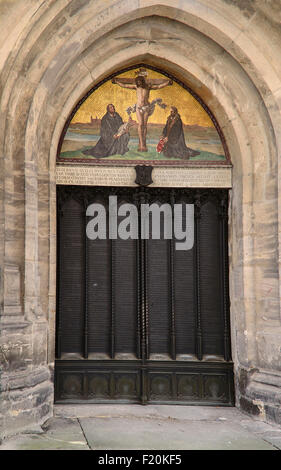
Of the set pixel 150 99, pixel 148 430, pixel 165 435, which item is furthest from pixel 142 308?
pixel 150 99

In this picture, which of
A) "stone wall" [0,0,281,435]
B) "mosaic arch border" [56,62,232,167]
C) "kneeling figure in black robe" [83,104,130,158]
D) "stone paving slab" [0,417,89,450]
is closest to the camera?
"stone paving slab" [0,417,89,450]

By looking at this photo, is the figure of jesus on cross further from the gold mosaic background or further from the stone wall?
the stone wall

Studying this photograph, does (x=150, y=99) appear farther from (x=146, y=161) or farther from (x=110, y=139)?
(x=146, y=161)

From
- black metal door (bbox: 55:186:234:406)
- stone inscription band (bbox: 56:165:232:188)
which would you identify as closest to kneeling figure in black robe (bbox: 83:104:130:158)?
stone inscription band (bbox: 56:165:232:188)

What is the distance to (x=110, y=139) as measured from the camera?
7.98 meters

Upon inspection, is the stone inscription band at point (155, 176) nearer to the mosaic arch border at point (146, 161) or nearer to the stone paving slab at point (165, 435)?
the mosaic arch border at point (146, 161)

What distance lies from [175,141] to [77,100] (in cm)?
163

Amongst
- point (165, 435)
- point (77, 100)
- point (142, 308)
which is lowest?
point (165, 435)

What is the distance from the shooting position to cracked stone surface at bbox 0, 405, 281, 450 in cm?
576

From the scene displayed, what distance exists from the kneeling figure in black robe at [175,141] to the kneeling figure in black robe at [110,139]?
61 cm

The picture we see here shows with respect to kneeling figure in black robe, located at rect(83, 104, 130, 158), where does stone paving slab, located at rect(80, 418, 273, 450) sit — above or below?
below

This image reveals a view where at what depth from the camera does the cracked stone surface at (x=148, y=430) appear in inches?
227

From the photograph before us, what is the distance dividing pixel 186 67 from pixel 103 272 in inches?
131

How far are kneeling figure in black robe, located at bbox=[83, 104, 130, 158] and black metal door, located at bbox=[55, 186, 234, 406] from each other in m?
0.58
